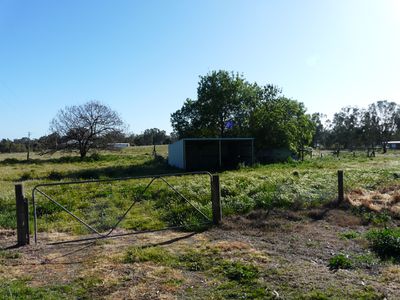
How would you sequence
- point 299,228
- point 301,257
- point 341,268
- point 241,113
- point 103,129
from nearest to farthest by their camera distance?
point 341,268, point 301,257, point 299,228, point 241,113, point 103,129

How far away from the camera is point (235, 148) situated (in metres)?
31.9

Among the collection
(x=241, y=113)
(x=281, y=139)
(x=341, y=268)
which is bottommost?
(x=341, y=268)

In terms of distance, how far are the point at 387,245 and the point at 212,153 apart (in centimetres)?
2510

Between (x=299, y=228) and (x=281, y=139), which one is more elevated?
(x=281, y=139)

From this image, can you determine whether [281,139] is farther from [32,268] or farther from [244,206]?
[32,268]

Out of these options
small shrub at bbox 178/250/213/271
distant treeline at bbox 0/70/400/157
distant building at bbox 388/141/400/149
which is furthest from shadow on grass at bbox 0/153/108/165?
distant building at bbox 388/141/400/149

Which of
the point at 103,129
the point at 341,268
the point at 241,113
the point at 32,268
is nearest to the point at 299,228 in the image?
the point at 341,268

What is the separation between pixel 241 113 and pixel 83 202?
95.8 feet

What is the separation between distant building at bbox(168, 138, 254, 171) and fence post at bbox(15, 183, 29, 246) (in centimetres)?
2077

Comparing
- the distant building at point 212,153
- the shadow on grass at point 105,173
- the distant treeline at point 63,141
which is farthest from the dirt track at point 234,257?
the distant treeline at point 63,141

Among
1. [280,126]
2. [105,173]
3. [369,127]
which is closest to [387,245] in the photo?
[105,173]

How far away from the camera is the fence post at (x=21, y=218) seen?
7.17 metres

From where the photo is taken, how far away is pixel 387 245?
621 cm

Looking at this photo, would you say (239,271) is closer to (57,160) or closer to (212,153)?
(212,153)
